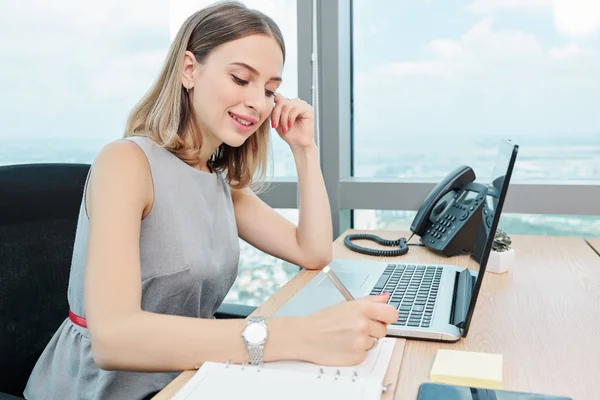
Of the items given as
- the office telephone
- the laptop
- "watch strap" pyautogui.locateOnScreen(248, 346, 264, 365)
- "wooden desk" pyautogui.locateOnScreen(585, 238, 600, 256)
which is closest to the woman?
"watch strap" pyautogui.locateOnScreen(248, 346, 264, 365)

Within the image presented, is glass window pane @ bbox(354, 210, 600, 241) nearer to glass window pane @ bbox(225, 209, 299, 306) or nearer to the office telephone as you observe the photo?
the office telephone

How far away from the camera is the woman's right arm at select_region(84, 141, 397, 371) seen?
0.80 m

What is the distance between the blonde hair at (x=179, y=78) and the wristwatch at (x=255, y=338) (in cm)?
49

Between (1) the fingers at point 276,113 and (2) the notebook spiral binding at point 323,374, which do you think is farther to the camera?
(1) the fingers at point 276,113

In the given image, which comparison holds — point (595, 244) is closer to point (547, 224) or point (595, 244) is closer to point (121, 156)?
point (547, 224)

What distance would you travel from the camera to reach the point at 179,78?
118cm

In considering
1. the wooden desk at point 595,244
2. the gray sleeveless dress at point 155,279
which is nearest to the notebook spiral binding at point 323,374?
the gray sleeveless dress at point 155,279

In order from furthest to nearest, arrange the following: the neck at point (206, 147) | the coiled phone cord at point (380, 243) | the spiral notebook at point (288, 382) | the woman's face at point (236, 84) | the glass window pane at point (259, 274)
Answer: the glass window pane at point (259, 274)
the coiled phone cord at point (380, 243)
the neck at point (206, 147)
the woman's face at point (236, 84)
the spiral notebook at point (288, 382)

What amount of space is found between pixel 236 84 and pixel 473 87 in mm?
1157

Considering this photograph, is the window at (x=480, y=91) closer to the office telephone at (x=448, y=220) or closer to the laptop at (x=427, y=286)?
the office telephone at (x=448, y=220)

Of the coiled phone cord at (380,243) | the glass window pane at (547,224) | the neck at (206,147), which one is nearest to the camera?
the neck at (206,147)

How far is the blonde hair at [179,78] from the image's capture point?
116 cm

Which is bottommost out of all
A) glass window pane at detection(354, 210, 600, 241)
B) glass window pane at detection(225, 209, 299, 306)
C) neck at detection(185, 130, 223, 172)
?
glass window pane at detection(225, 209, 299, 306)

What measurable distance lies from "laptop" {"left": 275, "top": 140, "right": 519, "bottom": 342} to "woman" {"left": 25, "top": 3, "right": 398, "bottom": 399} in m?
0.11
